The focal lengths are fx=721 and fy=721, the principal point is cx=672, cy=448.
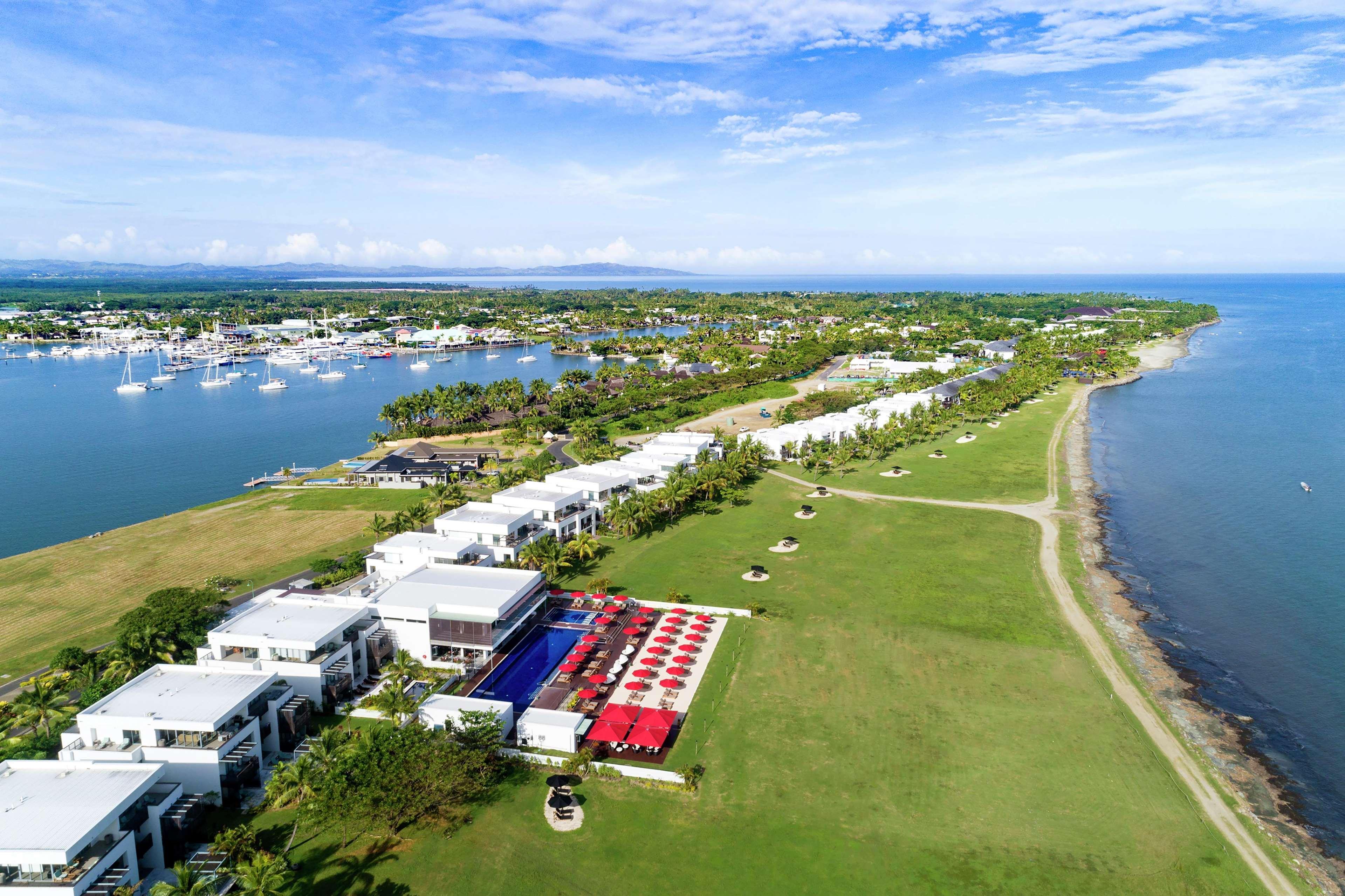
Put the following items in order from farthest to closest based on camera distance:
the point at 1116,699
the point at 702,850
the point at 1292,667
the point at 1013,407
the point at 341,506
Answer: the point at 1013,407 → the point at 341,506 → the point at 1292,667 → the point at 1116,699 → the point at 702,850

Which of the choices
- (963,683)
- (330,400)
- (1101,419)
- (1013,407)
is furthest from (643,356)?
(963,683)

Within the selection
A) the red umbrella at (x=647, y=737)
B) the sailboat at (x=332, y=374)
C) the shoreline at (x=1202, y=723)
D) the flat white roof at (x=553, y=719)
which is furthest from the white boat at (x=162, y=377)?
the shoreline at (x=1202, y=723)

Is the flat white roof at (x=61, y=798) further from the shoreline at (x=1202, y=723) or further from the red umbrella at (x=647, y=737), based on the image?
the shoreline at (x=1202, y=723)

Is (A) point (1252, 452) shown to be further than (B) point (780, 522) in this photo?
Yes

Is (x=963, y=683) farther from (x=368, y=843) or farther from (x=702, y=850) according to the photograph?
(x=368, y=843)

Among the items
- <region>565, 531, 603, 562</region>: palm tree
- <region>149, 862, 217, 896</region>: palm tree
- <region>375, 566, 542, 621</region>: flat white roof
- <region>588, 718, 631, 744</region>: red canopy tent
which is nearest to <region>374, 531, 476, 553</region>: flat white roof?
<region>375, 566, 542, 621</region>: flat white roof

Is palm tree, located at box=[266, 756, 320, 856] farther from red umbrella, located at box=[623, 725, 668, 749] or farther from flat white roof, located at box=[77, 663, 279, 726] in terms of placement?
red umbrella, located at box=[623, 725, 668, 749]
